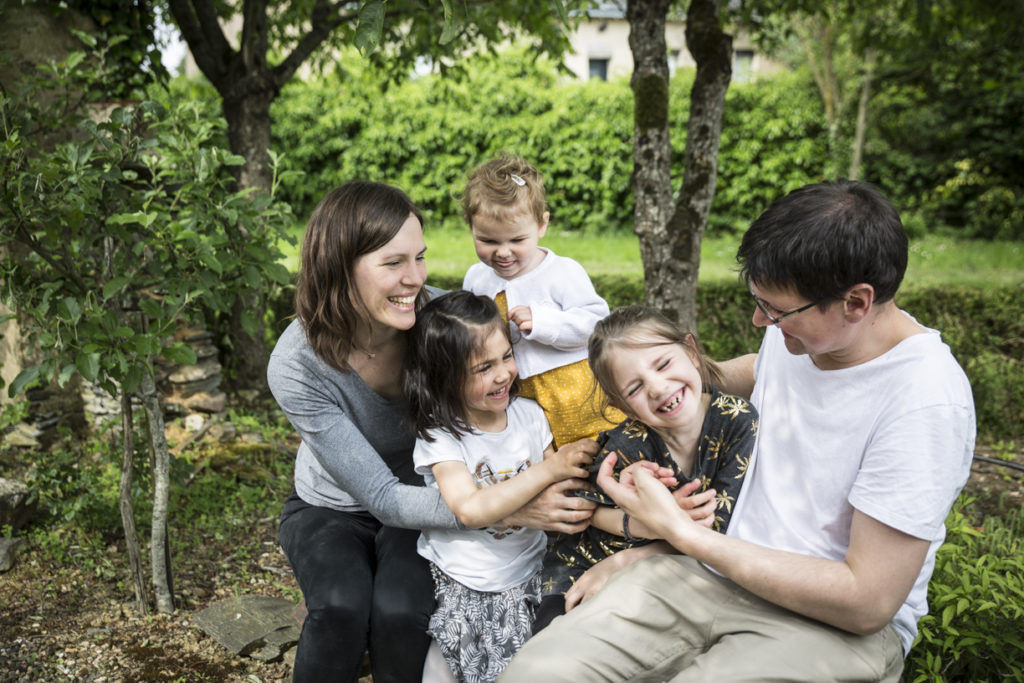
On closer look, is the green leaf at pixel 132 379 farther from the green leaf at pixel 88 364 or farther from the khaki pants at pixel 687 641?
the khaki pants at pixel 687 641

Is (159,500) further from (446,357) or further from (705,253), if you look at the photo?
(705,253)

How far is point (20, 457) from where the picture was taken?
14.5 ft

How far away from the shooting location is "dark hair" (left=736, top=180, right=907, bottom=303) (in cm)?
154

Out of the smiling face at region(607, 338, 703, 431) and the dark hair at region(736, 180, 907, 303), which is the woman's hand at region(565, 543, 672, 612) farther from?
the dark hair at region(736, 180, 907, 303)

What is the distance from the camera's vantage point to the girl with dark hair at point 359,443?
7.28 feet

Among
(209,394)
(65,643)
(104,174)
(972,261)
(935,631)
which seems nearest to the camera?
(935,631)

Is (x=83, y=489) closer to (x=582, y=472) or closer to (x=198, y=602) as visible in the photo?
(x=198, y=602)

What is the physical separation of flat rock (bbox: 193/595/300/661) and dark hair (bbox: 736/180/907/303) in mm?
2445

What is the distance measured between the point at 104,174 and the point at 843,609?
107 inches

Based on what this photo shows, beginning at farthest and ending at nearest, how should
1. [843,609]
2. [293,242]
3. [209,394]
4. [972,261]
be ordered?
[972,261]
[209,394]
[293,242]
[843,609]

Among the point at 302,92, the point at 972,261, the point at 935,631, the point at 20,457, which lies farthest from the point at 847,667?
the point at 302,92

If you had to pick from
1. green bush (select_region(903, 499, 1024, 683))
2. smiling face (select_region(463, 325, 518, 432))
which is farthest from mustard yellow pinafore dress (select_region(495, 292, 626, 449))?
green bush (select_region(903, 499, 1024, 683))

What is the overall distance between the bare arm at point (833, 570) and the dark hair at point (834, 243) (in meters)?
0.46

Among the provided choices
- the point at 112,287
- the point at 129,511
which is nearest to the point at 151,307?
the point at 112,287
